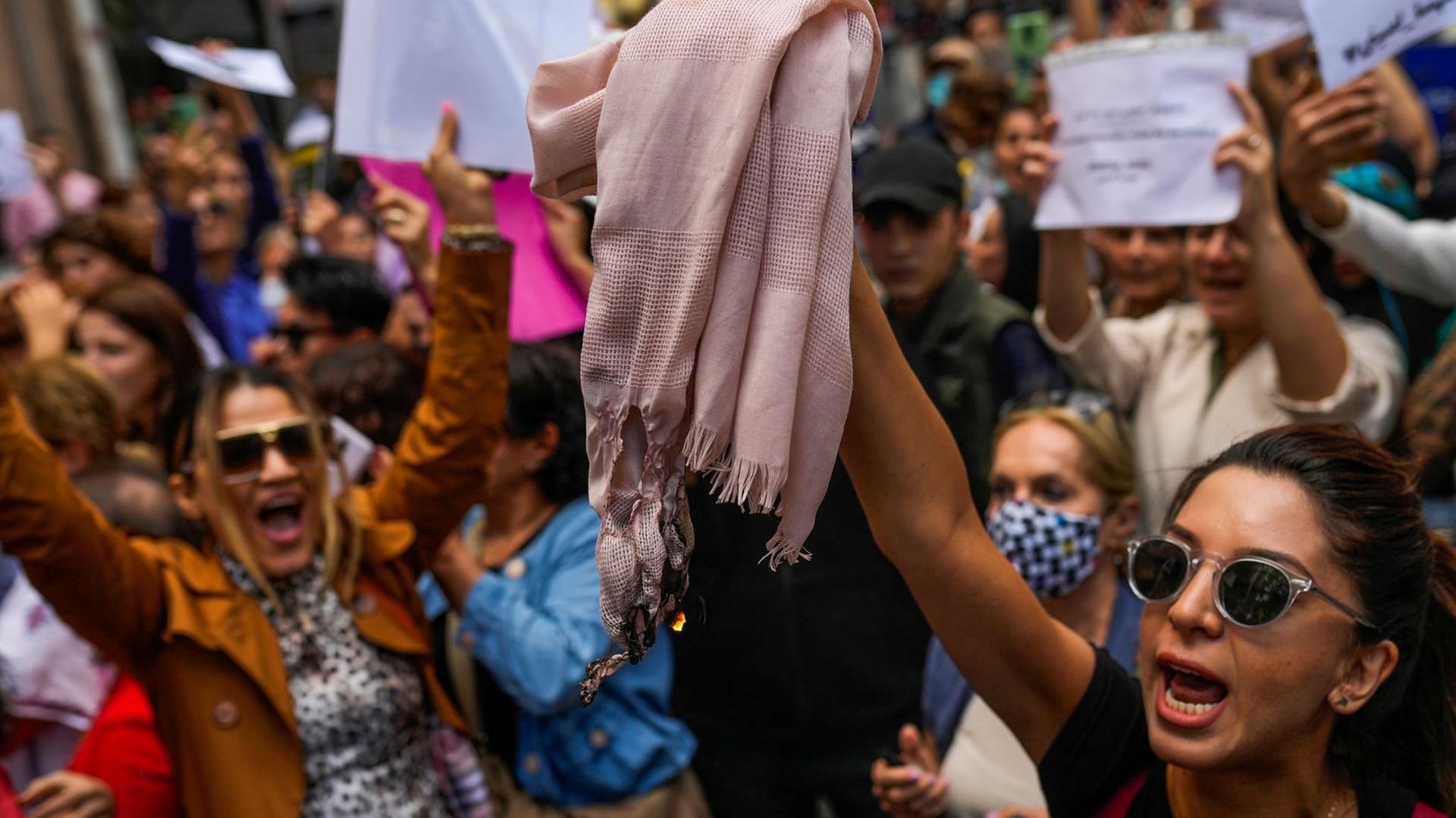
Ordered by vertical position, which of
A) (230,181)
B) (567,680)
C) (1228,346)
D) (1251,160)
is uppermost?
(1251,160)

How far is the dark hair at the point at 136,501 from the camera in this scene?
3.03 meters

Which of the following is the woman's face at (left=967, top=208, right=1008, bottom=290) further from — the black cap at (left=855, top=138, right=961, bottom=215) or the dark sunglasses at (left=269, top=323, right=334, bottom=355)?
the dark sunglasses at (left=269, top=323, right=334, bottom=355)

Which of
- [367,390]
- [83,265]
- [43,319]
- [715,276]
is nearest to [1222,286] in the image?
[367,390]

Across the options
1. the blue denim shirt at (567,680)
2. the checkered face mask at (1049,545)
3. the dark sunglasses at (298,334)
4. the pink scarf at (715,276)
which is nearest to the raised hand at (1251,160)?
the checkered face mask at (1049,545)

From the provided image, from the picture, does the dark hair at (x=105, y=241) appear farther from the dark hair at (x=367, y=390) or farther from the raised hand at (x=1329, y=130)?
the raised hand at (x=1329, y=130)

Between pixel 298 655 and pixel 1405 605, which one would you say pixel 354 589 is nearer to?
pixel 298 655

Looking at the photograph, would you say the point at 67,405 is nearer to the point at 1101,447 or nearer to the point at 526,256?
the point at 526,256

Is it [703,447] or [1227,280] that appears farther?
[1227,280]

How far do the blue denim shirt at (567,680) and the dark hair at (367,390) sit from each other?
2.32 ft

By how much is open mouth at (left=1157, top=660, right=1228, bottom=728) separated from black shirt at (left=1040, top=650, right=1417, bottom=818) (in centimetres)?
15

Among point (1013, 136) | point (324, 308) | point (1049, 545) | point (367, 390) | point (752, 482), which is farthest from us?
point (1013, 136)

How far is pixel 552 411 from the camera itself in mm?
3270

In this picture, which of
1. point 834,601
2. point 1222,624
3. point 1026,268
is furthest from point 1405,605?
point 1026,268

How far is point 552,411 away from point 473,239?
734mm
